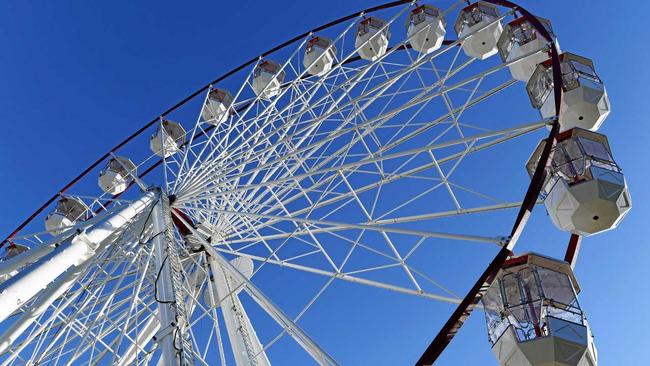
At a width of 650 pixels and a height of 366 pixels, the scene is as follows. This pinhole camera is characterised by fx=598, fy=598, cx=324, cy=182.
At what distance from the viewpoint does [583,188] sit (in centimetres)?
720

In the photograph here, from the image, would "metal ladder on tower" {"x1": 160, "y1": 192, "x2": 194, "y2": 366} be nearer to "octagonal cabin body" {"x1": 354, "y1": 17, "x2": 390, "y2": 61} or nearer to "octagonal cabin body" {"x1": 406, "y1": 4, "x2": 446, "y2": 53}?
"octagonal cabin body" {"x1": 406, "y1": 4, "x2": 446, "y2": 53}

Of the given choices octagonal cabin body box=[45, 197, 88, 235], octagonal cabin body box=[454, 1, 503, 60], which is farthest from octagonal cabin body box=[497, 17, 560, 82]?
octagonal cabin body box=[45, 197, 88, 235]

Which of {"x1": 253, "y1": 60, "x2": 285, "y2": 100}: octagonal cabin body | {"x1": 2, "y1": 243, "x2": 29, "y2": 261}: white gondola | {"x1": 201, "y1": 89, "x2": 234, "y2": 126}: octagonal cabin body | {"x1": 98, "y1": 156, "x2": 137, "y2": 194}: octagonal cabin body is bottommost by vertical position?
{"x1": 2, "y1": 243, "x2": 29, "y2": 261}: white gondola

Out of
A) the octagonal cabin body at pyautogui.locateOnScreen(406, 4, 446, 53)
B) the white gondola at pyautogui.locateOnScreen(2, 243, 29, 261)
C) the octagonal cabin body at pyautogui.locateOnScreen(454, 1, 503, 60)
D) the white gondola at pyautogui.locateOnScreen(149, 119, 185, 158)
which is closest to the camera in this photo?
the octagonal cabin body at pyautogui.locateOnScreen(454, 1, 503, 60)

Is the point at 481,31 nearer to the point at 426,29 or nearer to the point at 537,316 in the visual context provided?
the point at 426,29

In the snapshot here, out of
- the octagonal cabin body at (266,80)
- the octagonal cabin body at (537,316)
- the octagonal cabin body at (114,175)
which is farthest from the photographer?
the octagonal cabin body at (114,175)

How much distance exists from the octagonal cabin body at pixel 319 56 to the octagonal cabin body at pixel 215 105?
2265 mm

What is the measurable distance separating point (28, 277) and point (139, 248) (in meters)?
2.62

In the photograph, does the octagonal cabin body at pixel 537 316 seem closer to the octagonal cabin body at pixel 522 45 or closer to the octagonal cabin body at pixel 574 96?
the octagonal cabin body at pixel 574 96

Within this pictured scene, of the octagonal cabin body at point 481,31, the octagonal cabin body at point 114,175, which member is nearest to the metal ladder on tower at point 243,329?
the octagonal cabin body at point 114,175

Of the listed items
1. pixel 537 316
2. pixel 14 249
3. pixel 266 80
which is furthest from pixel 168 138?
pixel 537 316

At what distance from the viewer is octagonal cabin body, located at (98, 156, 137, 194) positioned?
49.2ft

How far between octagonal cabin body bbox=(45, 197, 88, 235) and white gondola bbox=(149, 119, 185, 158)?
7.52 ft

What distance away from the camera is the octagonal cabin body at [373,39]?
13.6 metres
